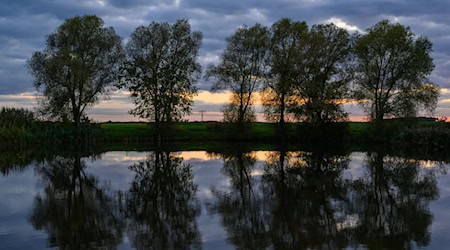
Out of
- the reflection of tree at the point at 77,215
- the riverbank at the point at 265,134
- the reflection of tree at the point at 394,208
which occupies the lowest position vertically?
the reflection of tree at the point at 77,215

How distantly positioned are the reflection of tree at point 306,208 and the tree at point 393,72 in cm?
3457

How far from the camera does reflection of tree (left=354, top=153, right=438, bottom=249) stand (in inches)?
349

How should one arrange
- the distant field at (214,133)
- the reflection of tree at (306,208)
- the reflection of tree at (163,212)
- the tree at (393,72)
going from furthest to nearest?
1. the distant field at (214,133)
2. the tree at (393,72)
3. the reflection of tree at (163,212)
4. the reflection of tree at (306,208)

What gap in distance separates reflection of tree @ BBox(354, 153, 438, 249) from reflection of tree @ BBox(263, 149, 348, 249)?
49 cm

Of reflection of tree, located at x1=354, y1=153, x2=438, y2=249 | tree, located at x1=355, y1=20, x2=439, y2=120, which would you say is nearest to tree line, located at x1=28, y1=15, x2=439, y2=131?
tree, located at x1=355, y1=20, x2=439, y2=120

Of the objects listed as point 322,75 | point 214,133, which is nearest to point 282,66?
point 322,75

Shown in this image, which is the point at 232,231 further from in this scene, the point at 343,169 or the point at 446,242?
the point at 343,169

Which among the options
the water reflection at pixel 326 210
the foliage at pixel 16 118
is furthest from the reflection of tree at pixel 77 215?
the foliage at pixel 16 118

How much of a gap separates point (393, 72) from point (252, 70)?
16.4m

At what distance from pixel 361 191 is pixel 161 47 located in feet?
145

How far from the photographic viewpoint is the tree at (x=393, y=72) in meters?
51.6

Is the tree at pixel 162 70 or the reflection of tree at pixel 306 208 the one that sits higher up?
the tree at pixel 162 70

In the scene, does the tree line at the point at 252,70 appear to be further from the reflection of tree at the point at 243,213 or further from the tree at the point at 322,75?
the reflection of tree at the point at 243,213

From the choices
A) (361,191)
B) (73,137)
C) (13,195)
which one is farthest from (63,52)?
(361,191)
